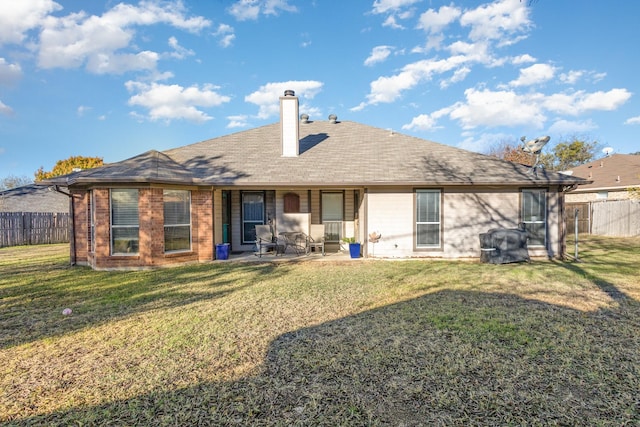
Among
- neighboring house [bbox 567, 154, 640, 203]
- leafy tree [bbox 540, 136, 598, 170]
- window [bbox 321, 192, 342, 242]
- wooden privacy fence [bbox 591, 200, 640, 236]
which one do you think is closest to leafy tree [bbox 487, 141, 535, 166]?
leafy tree [bbox 540, 136, 598, 170]

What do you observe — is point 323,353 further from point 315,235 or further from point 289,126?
point 289,126

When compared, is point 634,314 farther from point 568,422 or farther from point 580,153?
point 580,153

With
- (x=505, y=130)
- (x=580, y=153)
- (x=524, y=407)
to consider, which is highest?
(x=505, y=130)

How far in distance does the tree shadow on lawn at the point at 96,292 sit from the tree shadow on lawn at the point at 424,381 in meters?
2.72

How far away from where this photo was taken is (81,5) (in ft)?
37.2

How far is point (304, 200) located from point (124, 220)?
579 centimetres

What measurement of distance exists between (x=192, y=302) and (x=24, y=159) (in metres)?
46.7

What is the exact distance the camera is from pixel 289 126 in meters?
12.2

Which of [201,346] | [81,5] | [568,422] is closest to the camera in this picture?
[568,422]

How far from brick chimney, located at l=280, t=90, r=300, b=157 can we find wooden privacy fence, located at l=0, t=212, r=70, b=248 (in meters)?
12.9

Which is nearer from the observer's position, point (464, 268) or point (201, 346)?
point (201, 346)

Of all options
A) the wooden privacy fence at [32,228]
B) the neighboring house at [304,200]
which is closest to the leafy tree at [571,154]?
the neighboring house at [304,200]

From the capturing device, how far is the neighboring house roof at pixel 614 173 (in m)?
21.3

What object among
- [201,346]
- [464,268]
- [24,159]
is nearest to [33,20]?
[201,346]
